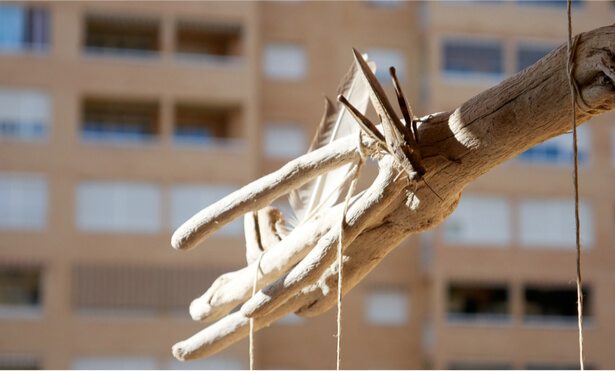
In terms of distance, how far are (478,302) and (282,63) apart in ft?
28.8

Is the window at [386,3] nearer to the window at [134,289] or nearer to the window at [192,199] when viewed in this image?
the window at [192,199]

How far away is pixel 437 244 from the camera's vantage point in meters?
22.4

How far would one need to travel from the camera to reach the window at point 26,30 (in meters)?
21.0

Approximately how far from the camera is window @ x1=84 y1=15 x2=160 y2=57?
2220cm

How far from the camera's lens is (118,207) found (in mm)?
21109

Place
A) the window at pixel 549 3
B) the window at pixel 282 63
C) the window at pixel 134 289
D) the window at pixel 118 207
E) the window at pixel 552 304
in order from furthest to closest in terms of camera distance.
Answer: the window at pixel 549 3
the window at pixel 552 304
the window at pixel 282 63
the window at pixel 118 207
the window at pixel 134 289

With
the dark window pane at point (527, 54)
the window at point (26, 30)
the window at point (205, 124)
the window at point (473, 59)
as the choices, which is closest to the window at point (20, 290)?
the window at point (205, 124)

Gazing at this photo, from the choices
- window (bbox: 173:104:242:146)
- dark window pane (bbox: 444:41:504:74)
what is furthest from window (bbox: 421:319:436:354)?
window (bbox: 173:104:242:146)

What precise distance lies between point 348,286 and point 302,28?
Result: 67.7ft

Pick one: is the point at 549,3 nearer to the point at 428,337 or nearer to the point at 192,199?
the point at 428,337

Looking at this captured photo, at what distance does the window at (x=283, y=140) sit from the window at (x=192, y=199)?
187 cm

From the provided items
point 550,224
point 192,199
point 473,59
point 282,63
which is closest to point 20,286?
point 192,199

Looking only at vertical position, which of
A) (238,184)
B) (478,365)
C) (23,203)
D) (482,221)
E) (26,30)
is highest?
(26,30)

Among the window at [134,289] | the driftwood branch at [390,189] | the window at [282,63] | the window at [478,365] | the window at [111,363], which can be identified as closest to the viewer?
the driftwood branch at [390,189]
